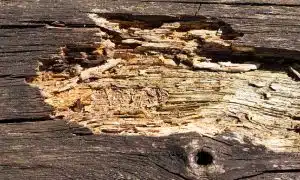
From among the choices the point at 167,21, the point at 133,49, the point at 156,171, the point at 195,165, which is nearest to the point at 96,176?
the point at 156,171

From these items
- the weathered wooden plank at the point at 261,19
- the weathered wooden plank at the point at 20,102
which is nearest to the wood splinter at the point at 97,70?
the weathered wooden plank at the point at 20,102

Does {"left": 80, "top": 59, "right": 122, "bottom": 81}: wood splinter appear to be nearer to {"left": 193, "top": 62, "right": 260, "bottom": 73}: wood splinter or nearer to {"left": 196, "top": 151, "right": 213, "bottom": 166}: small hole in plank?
{"left": 193, "top": 62, "right": 260, "bottom": 73}: wood splinter

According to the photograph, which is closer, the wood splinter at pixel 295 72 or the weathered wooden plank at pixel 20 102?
the weathered wooden plank at pixel 20 102

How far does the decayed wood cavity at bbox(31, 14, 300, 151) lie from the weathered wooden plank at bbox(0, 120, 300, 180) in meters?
0.04

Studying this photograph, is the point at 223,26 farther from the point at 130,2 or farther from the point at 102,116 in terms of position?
the point at 102,116

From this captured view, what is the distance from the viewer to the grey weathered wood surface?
196 centimetres

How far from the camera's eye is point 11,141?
1.98 metres

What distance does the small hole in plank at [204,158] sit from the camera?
1.98 m

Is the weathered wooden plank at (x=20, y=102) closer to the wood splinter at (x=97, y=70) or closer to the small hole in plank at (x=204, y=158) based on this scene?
the wood splinter at (x=97, y=70)

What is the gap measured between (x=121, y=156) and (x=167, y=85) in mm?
301

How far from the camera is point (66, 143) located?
1.99m

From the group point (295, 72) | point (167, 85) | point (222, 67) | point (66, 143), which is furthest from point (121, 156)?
point (295, 72)

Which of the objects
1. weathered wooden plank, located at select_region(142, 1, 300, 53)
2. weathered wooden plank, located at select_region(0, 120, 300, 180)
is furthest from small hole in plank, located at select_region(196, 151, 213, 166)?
weathered wooden plank, located at select_region(142, 1, 300, 53)

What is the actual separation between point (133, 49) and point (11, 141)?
1.71ft
